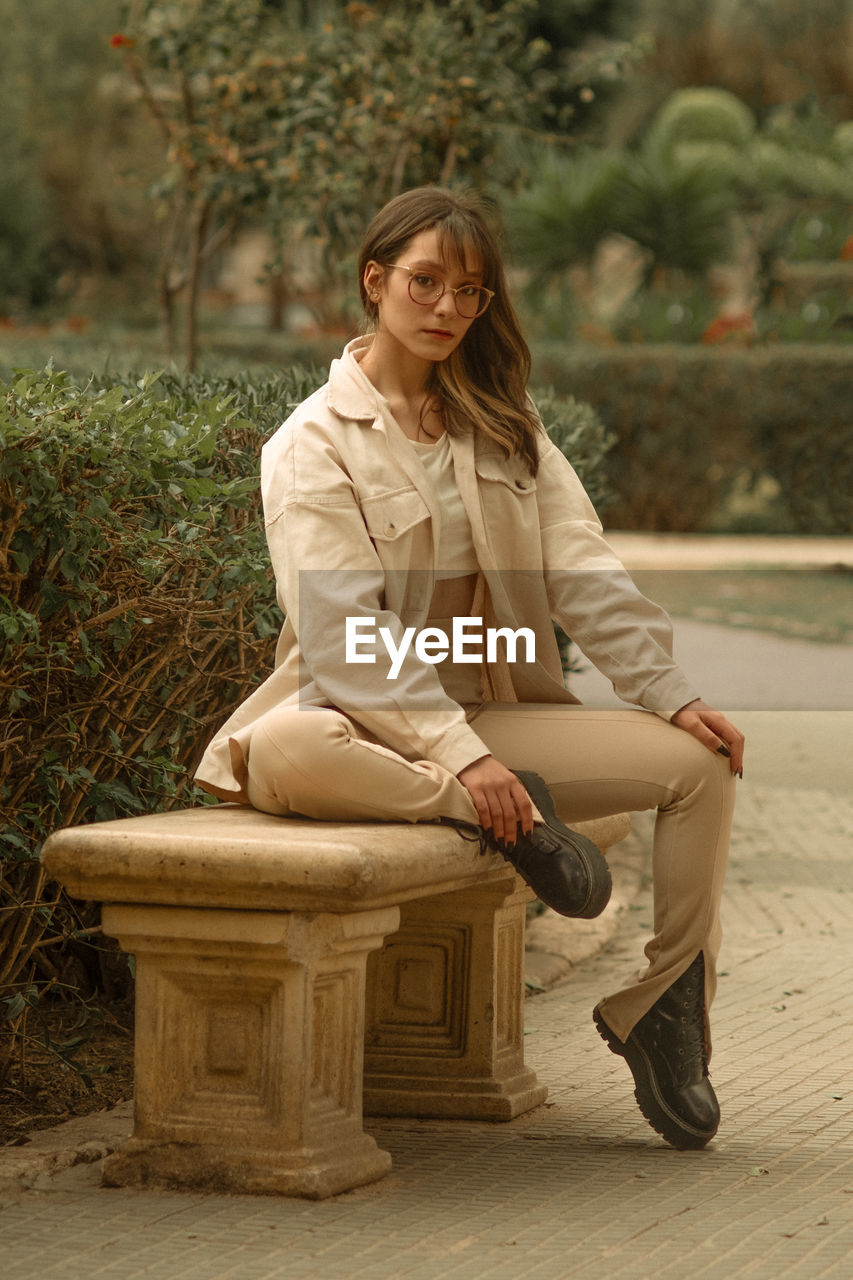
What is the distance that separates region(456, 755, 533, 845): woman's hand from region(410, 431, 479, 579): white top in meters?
0.47

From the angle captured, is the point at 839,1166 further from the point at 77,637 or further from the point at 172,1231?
the point at 77,637

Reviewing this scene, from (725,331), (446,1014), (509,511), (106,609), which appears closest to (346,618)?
(509,511)

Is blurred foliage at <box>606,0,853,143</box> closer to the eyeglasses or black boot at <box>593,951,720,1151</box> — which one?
the eyeglasses

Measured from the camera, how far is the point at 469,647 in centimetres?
402

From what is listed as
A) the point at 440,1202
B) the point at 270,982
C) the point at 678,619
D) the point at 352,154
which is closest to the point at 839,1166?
the point at 440,1202

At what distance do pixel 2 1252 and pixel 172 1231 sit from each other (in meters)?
0.28

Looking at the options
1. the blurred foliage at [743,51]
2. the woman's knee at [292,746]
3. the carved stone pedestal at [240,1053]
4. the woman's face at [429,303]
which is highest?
the blurred foliage at [743,51]

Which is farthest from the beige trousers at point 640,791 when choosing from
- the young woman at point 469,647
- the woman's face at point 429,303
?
the woman's face at point 429,303

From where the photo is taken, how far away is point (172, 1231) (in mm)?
3340

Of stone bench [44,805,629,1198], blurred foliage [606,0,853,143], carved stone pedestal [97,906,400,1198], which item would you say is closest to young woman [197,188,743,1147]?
stone bench [44,805,629,1198]

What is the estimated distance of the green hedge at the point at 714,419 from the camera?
19156 millimetres

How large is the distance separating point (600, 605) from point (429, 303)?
0.70m

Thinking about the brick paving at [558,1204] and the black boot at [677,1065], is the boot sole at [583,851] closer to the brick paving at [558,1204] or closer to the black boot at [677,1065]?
the black boot at [677,1065]

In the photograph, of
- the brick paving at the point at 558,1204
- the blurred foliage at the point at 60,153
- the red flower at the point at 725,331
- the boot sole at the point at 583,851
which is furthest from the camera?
the blurred foliage at the point at 60,153
